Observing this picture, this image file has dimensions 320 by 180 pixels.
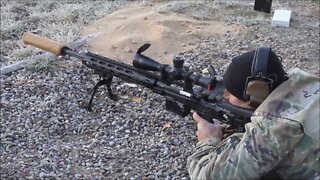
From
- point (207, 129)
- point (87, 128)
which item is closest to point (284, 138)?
point (207, 129)

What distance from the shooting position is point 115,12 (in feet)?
26.4

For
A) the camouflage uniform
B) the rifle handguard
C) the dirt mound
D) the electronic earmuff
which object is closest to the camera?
the camouflage uniform

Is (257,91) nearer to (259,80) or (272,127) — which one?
A: (259,80)

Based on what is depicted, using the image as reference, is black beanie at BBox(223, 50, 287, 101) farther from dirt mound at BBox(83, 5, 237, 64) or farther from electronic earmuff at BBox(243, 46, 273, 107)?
dirt mound at BBox(83, 5, 237, 64)

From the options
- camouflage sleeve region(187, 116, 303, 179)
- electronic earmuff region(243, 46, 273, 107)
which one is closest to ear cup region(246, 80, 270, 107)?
electronic earmuff region(243, 46, 273, 107)

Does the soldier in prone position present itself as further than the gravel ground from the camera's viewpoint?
No

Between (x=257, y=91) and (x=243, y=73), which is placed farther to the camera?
(x=243, y=73)

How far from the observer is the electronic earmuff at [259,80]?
248 cm

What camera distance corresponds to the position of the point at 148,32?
726cm

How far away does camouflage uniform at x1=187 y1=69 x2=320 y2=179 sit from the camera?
237 centimetres

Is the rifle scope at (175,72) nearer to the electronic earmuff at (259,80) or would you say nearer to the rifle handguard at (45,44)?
the electronic earmuff at (259,80)

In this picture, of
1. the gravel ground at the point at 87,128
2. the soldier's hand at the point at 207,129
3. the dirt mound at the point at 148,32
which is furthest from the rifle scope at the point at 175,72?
the dirt mound at the point at 148,32

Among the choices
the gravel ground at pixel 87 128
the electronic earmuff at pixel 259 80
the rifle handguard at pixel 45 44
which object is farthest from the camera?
the gravel ground at pixel 87 128

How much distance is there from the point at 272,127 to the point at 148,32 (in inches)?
196
